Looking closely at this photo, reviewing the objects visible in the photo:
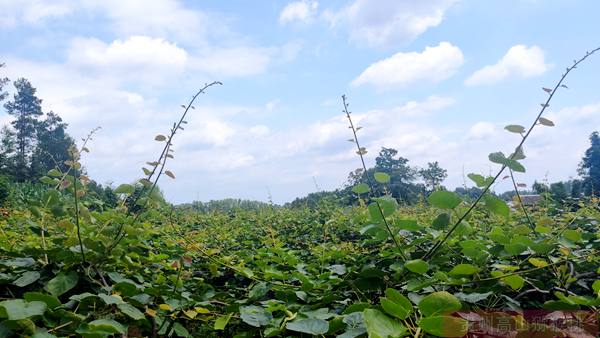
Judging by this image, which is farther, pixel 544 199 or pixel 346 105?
pixel 544 199

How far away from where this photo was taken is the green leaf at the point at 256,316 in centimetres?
108

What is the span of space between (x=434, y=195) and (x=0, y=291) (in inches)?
58.7

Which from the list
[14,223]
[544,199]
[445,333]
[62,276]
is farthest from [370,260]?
[14,223]

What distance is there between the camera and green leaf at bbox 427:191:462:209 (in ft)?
4.01

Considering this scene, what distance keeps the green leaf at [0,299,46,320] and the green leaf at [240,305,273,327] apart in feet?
1.67

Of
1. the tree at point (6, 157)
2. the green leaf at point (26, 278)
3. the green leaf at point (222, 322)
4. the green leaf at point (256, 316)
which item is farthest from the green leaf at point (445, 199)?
the tree at point (6, 157)

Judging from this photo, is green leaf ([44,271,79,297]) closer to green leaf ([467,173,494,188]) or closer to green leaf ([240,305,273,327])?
green leaf ([240,305,273,327])

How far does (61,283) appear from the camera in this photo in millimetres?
1376

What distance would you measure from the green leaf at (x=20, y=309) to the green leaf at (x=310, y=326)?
0.63 meters

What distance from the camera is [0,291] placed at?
146 centimetres

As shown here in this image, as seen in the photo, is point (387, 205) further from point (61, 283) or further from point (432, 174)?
point (432, 174)

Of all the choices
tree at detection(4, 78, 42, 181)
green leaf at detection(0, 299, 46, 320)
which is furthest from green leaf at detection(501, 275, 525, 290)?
tree at detection(4, 78, 42, 181)

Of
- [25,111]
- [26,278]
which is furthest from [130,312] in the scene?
[25,111]

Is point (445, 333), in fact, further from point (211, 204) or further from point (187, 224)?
point (211, 204)
